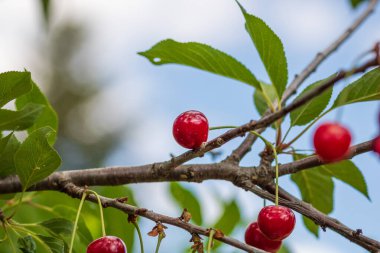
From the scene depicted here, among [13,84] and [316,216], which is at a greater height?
[13,84]

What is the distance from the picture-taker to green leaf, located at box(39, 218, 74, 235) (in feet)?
6.43

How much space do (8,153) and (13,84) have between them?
0.24 m

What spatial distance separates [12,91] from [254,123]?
2.64 feet

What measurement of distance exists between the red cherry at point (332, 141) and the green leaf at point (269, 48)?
611 millimetres

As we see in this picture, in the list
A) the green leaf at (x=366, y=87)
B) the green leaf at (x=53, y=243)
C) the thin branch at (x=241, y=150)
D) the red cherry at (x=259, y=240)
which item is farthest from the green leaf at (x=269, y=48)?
the green leaf at (x=53, y=243)

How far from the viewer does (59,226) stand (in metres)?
1.97

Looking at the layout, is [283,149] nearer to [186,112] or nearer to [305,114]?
[305,114]

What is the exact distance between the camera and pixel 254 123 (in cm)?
126

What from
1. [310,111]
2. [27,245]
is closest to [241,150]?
[310,111]

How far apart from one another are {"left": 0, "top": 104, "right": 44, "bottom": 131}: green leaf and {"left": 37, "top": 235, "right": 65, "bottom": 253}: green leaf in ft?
1.11

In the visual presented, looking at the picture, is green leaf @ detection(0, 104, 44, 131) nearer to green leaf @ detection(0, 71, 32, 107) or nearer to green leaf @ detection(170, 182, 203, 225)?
green leaf @ detection(0, 71, 32, 107)

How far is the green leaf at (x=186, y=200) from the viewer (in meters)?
2.84

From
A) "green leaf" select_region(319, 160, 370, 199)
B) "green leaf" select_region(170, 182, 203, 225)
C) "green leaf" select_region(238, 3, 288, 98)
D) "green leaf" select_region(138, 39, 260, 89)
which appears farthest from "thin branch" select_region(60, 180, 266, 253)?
"green leaf" select_region(170, 182, 203, 225)

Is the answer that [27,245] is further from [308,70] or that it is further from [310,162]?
[308,70]
